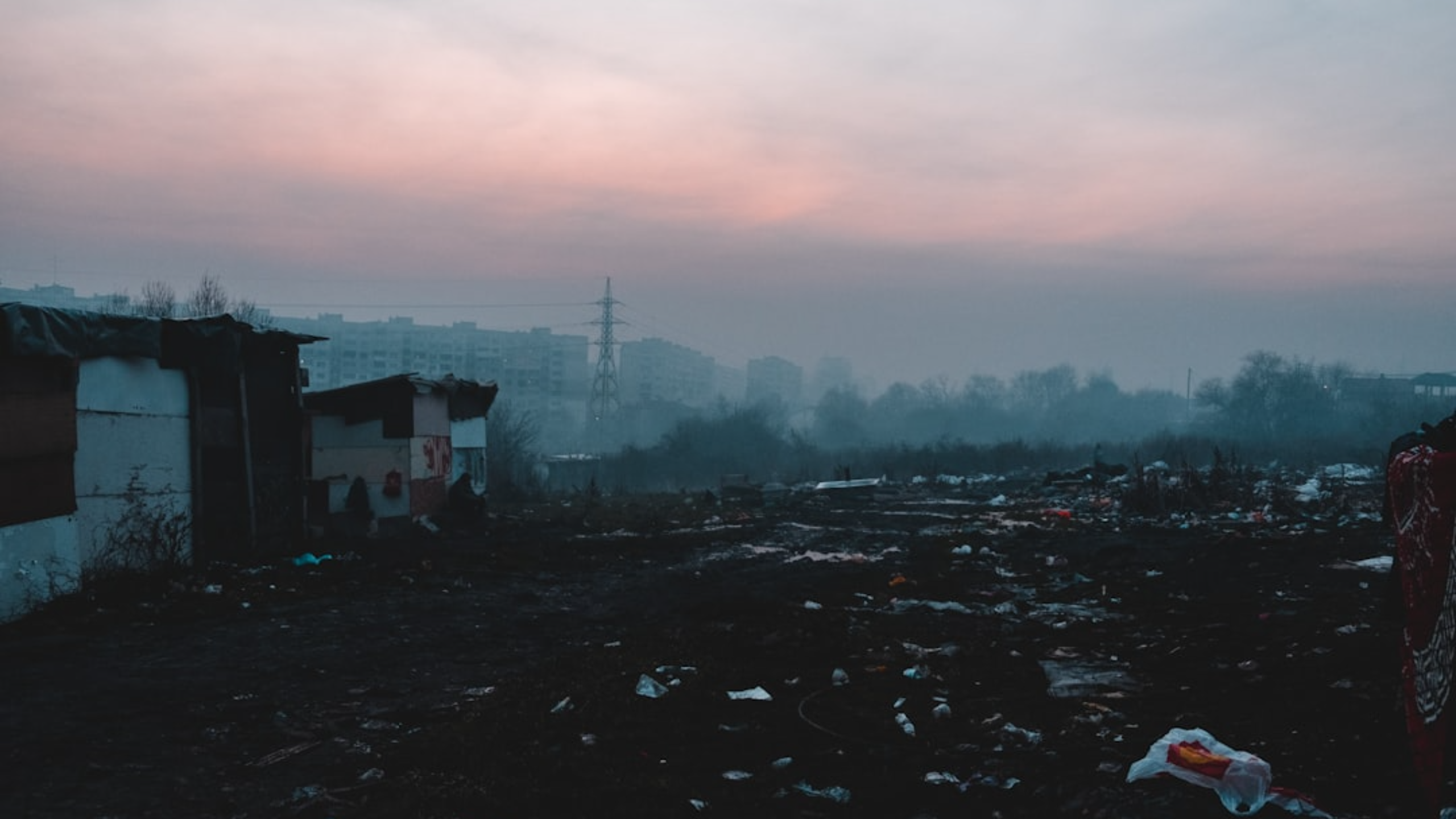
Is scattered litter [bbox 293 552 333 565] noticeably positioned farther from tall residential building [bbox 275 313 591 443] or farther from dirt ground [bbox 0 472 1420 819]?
tall residential building [bbox 275 313 591 443]

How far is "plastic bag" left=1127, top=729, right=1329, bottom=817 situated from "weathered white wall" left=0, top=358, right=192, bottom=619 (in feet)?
31.1

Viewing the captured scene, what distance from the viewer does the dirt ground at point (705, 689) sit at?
182 inches

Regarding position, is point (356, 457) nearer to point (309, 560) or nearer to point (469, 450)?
point (469, 450)

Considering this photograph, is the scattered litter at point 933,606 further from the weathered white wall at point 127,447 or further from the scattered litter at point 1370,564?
the weathered white wall at point 127,447

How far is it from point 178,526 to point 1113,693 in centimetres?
1088

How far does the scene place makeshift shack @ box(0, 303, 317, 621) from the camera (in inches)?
376

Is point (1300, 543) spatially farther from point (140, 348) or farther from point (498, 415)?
point (498, 415)

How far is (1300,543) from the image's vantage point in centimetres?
1350

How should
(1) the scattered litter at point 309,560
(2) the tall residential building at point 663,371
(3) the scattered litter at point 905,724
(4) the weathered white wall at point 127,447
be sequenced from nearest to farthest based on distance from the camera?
(3) the scattered litter at point 905,724
(4) the weathered white wall at point 127,447
(1) the scattered litter at point 309,560
(2) the tall residential building at point 663,371

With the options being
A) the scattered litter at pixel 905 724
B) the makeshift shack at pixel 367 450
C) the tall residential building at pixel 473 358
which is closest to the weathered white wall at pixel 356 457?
the makeshift shack at pixel 367 450

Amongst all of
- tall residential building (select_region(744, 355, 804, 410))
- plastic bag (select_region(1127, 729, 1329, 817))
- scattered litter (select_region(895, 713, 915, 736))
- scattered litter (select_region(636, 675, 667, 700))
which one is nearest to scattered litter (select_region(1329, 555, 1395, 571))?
scattered litter (select_region(895, 713, 915, 736))

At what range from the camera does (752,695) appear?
21.3ft

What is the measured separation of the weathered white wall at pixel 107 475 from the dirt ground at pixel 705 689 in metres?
0.44

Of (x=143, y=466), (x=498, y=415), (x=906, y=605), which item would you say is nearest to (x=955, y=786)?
(x=906, y=605)
